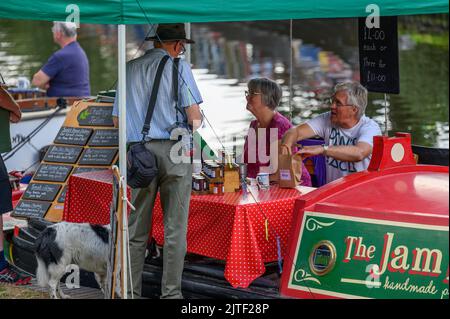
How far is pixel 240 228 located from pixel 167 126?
808 millimetres

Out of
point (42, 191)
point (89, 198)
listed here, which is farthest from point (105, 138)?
point (89, 198)

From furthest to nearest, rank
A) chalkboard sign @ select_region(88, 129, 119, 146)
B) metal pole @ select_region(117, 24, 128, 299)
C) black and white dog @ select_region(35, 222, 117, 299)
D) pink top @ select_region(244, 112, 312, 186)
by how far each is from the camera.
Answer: chalkboard sign @ select_region(88, 129, 119, 146)
pink top @ select_region(244, 112, 312, 186)
black and white dog @ select_region(35, 222, 117, 299)
metal pole @ select_region(117, 24, 128, 299)

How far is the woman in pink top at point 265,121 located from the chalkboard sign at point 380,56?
762 mm

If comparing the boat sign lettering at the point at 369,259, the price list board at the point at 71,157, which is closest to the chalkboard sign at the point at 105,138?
the price list board at the point at 71,157

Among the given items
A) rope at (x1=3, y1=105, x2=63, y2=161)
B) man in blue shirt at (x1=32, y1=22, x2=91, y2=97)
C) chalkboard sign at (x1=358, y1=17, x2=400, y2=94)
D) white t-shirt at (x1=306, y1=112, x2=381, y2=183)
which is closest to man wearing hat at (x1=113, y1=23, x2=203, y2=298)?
white t-shirt at (x1=306, y1=112, x2=381, y2=183)

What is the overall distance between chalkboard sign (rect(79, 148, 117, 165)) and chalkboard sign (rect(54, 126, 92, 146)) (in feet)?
0.60

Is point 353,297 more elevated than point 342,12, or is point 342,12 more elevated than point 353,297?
point 342,12

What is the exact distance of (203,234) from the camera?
713 centimetres

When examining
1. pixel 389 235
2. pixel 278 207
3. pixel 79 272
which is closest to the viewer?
pixel 389 235

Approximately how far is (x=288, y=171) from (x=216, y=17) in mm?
1394

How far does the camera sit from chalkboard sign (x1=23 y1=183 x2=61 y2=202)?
28.8ft

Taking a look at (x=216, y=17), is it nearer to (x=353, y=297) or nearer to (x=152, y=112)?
(x=152, y=112)

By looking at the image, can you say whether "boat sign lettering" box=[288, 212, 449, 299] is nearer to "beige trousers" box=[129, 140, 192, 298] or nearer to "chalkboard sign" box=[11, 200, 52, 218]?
"beige trousers" box=[129, 140, 192, 298]
